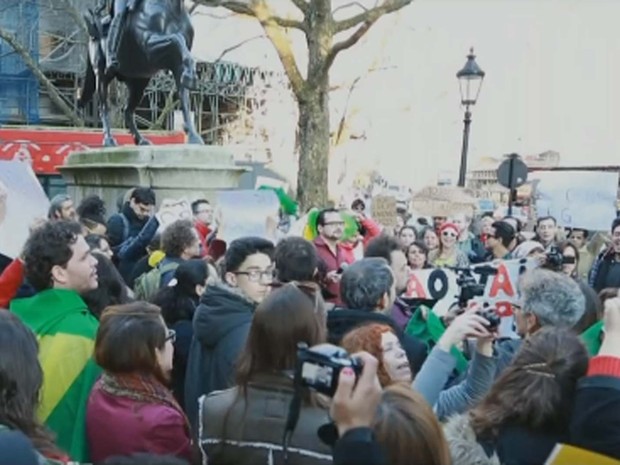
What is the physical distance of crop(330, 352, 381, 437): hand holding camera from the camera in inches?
81.4

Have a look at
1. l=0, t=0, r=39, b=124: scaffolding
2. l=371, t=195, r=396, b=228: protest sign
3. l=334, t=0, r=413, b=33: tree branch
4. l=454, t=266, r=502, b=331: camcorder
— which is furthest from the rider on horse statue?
l=0, t=0, r=39, b=124: scaffolding

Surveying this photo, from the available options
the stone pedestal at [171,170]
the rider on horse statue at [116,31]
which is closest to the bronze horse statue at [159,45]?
the rider on horse statue at [116,31]

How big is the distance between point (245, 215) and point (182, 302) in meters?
2.35

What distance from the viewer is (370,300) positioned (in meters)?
4.28

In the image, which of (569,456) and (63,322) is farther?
(63,322)

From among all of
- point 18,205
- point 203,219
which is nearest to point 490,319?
point 18,205

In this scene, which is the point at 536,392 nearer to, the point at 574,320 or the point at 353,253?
the point at 574,320

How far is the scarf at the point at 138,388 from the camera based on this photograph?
329cm

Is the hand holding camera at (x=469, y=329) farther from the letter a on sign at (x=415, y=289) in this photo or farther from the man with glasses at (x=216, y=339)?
the letter a on sign at (x=415, y=289)

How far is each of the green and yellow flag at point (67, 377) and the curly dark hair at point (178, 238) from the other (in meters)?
2.09

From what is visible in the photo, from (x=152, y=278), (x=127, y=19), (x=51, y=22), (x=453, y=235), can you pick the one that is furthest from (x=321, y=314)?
(x=51, y=22)

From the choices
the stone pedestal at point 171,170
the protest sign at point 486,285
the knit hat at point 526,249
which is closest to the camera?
the protest sign at point 486,285

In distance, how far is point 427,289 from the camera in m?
6.05

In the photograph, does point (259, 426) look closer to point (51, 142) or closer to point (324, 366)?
point (324, 366)
